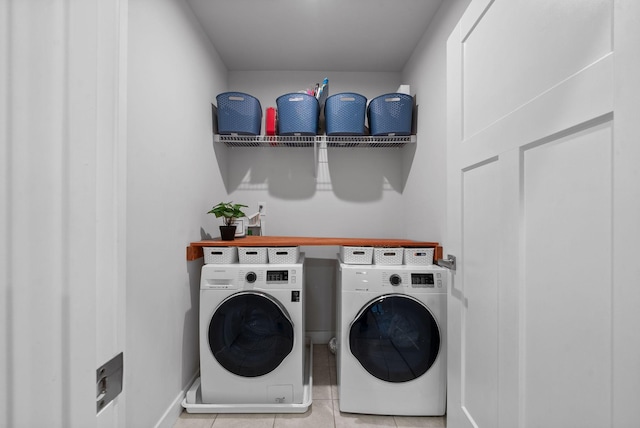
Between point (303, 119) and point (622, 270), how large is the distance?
1.83 metres

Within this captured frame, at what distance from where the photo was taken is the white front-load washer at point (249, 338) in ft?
5.08

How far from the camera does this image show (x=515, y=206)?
85cm

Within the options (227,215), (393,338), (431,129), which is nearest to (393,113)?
(431,129)

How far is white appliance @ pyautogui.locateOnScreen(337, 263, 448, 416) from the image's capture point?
1.50 meters

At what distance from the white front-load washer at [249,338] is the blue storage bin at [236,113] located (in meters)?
1.07

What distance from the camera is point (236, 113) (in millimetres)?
2000

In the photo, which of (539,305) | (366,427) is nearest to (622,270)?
(539,305)

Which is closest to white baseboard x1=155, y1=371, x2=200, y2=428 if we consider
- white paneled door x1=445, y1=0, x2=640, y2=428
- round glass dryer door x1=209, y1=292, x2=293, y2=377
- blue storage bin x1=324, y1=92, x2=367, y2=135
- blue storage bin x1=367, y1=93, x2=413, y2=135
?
round glass dryer door x1=209, y1=292, x2=293, y2=377

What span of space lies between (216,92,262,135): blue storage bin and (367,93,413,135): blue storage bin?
0.95 m

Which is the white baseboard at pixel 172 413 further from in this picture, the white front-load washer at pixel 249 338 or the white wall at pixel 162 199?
the white front-load washer at pixel 249 338

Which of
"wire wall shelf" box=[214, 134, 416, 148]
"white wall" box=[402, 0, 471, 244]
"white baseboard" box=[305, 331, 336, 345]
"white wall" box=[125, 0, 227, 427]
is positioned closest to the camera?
"white wall" box=[125, 0, 227, 427]

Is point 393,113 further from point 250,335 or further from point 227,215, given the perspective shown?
point 250,335

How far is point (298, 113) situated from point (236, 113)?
47cm

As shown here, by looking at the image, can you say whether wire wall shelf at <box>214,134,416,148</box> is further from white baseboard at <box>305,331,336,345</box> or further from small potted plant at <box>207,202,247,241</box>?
white baseboard at <box>305,331,336,345</box>
